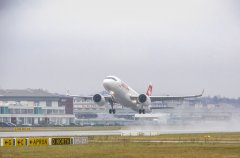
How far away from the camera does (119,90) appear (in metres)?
132

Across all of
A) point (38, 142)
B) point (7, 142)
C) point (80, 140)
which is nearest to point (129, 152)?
point (38, 142)

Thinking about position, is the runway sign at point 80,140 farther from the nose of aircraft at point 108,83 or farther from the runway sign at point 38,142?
the nose of aircraft at point 108,83

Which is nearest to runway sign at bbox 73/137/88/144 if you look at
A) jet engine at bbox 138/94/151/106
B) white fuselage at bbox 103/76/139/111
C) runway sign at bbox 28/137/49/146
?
runway sign at bbox 28/137/49/146

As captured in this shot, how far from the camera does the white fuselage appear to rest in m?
131

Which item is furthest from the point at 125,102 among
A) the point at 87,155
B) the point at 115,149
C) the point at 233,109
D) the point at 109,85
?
the point at 87,155

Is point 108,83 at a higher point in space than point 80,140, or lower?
higher

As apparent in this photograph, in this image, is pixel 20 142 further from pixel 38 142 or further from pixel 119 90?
pixel 119 90

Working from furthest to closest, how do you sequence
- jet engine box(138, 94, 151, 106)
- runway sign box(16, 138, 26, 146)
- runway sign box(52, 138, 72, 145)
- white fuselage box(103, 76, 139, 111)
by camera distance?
jet engine box(138, 94, 151, 106) < white fuselage box(103, 76, 139, 111) < runway sign box(52, 138, 72, 145) < runway sign box(16, 138, 26, 146)

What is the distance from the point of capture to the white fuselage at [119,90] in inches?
5157

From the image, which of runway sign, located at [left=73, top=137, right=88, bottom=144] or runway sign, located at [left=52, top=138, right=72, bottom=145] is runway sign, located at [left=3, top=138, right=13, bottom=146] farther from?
runway sign, located at [left=73, top=137, right=88, bottom=144]

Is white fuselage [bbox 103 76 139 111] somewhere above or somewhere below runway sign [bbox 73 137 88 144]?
above

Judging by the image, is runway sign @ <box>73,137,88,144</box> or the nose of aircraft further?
the nose of aircraft

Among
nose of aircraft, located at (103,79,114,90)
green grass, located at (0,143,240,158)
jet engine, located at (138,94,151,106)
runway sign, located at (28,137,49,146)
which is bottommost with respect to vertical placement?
green grass, located at (0,143,240,158)

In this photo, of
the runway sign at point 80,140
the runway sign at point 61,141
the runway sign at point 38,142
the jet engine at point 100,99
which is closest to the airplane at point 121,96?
the jet engine at point 100,99
